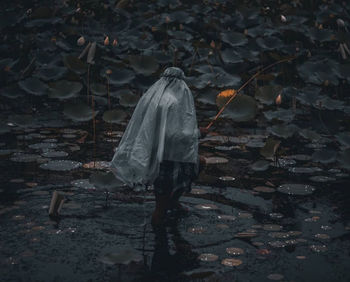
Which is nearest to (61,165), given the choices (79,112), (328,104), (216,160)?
(79,112)

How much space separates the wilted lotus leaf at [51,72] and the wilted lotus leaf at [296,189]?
4.19m

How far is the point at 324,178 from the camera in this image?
16.8 ft

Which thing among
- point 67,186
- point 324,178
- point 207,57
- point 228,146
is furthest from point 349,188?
point 207,57

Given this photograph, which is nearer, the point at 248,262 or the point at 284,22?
Answer: the point at 248,262

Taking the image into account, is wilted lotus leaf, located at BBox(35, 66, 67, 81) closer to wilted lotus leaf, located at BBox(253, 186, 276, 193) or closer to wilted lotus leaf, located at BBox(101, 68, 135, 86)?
wilted lotus leaf, located at BBox(101, 68, 135, 86)

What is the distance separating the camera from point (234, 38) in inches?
363

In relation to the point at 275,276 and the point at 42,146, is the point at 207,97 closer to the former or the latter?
the point at 42,146

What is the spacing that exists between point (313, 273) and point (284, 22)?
6673 millimetres

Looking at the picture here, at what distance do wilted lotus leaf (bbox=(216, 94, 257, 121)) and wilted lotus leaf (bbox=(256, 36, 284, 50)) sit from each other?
3.30m

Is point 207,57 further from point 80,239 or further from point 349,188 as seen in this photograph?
point 80,239

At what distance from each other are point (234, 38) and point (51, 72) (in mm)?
3008

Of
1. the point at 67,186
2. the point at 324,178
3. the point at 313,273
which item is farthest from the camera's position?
the point at 324,178

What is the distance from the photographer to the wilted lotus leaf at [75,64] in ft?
23.9

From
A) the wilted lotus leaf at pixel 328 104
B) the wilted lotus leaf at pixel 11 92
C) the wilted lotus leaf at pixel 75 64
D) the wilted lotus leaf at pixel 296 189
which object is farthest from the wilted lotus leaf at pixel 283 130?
the wilted lotus leaf at pixel 11 92
